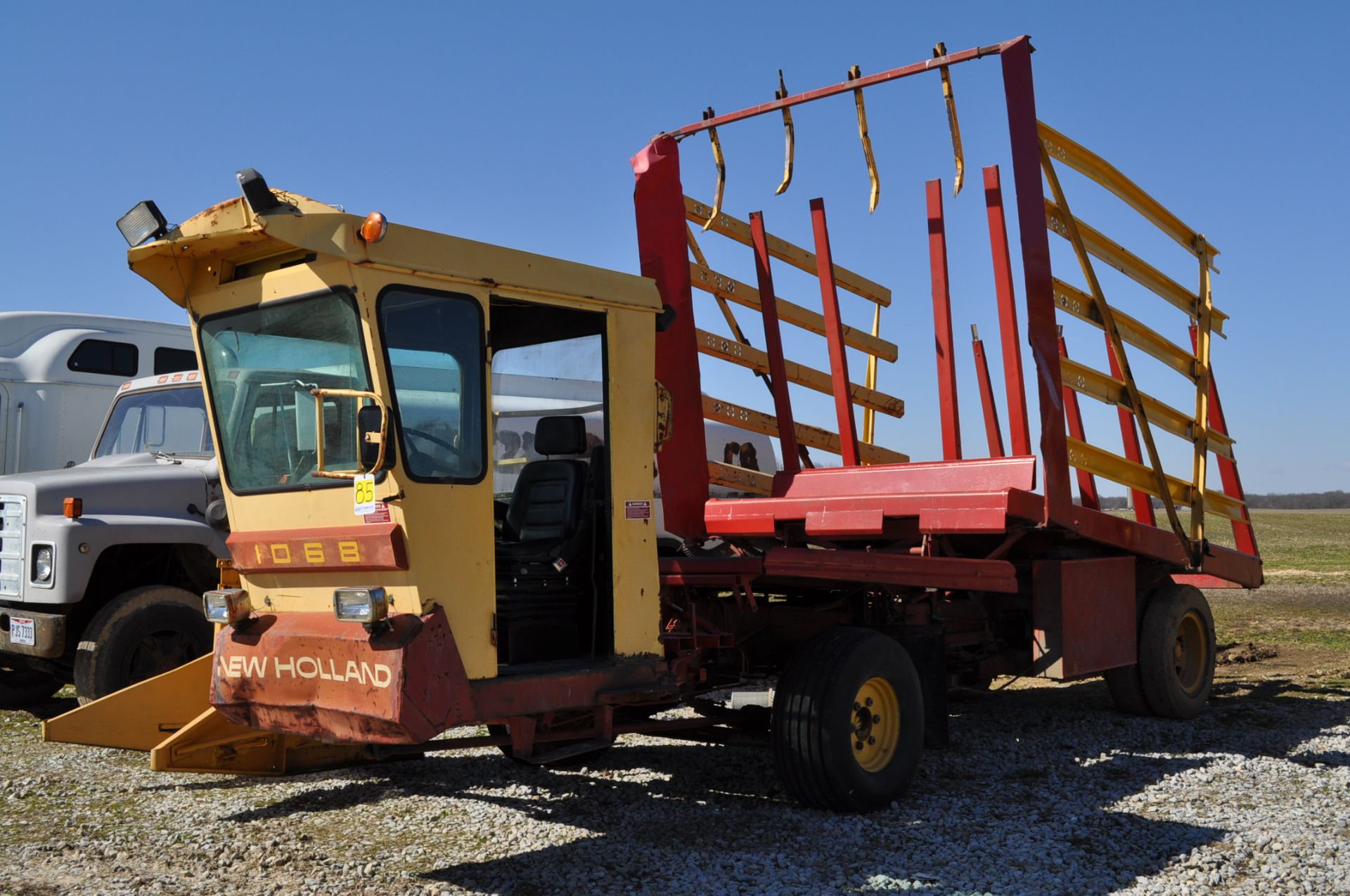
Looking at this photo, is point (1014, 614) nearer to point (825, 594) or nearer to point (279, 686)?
point (825, 594)

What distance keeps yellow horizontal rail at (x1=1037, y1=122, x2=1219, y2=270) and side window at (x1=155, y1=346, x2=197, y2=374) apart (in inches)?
295

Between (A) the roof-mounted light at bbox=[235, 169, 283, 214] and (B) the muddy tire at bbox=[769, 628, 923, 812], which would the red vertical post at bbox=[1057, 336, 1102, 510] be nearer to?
(B) the muddy tire at bbox=[769, 628, 923, 812]

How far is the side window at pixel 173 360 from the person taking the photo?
10.9m

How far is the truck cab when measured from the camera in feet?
26.2

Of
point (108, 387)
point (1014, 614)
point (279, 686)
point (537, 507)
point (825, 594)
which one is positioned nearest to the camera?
point (279, 686)

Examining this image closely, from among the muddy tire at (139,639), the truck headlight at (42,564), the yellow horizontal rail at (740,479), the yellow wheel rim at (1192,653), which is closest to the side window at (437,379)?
the yellow horizontal rail at (740,479)

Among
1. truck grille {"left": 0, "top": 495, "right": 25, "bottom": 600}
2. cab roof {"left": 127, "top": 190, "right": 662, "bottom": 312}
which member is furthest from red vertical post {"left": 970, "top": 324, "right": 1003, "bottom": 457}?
truck grille {"left": 0, "top": 495, "right": 25, "bottom": 600}

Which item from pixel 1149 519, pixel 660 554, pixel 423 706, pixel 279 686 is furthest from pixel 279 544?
pixel 1149 519

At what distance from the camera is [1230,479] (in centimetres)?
919

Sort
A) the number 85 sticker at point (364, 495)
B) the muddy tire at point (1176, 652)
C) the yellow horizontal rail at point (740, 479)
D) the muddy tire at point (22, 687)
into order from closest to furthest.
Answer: the number 85 sticker at point (364, 495) → the yellow horizontal rail at point (740, 479) → the muddy tire at point (1176, 652) → the muddy tire at point (22, 687)

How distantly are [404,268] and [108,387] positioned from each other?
7.01 metres

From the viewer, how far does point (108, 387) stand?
10727mm

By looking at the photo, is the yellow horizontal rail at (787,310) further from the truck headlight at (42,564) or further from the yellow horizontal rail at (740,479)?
the truck headlight at (42,564)

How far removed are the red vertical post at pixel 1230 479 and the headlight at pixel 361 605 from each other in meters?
6.46
